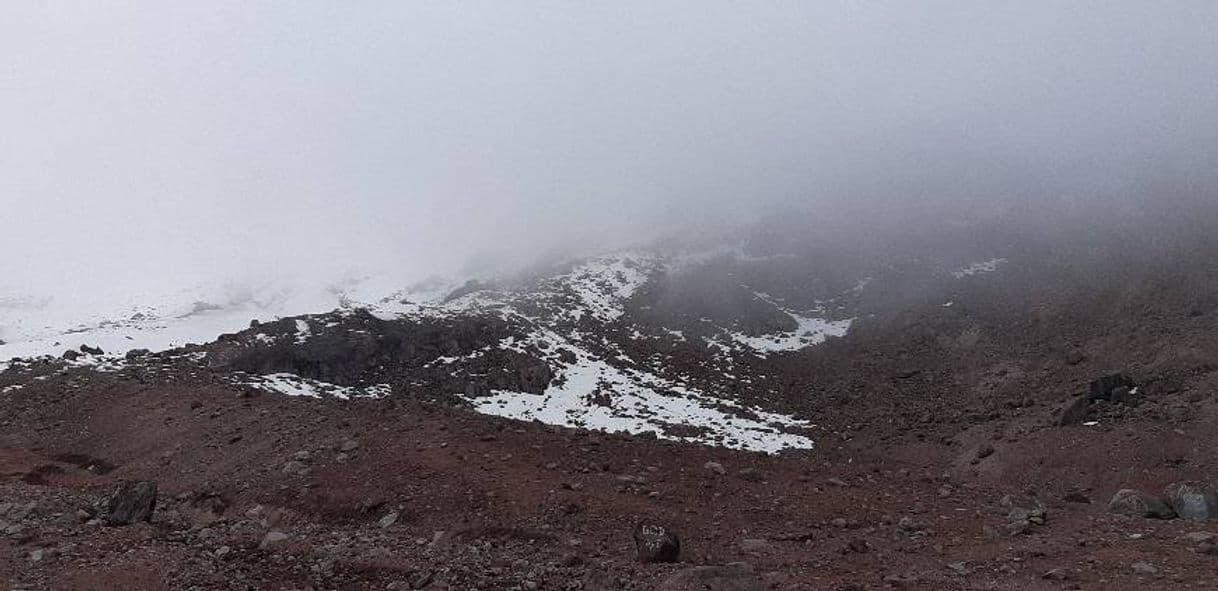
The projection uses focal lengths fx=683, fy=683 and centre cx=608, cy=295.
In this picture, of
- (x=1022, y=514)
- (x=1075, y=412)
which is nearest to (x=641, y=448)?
(x=1022, y=514)

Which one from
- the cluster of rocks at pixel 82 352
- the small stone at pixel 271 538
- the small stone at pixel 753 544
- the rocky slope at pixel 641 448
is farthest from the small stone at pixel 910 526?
the cluster of rocks at pixel 82 352

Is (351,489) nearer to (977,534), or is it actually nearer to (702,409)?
(977,534)

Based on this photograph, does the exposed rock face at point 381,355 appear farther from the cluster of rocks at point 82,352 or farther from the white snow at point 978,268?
the white snow at point 978,268

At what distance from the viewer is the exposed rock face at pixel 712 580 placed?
10.6 meters

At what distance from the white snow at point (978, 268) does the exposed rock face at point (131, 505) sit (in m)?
53.8

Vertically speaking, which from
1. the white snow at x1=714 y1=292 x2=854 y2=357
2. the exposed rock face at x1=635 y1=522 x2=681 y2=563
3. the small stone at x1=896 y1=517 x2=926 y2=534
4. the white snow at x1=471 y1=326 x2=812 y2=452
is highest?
the exposed rock face at x1=635 y1=522 x2=681 y2=563

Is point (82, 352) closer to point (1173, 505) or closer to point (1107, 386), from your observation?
point (1173, 505)

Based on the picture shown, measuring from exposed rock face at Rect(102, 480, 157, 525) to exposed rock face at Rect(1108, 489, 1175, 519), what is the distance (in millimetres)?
20384

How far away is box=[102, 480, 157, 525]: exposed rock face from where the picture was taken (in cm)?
Result: 1404

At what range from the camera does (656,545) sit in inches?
470

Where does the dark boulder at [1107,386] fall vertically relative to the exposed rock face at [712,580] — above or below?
below

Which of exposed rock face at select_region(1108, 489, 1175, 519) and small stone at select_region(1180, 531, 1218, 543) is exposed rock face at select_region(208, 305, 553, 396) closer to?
exposed rock face at select_region(1108, 489, 1175, 519)

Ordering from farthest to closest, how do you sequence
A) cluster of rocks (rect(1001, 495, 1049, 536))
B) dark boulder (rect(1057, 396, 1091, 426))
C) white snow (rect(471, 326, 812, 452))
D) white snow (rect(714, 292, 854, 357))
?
1. white snow (rect(714, 292, 854, 357))
2. white snow (rect(471, 326, 812, 452))
3. dark boulder (rect(1057, 396, 1091, 426))
4. cluster of rocks (rect(1001, 495, 1049, 536))

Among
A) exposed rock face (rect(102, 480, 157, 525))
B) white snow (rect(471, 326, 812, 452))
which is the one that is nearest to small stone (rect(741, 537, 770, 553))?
exposed rock face (rect(102, 480, 157, 525))
